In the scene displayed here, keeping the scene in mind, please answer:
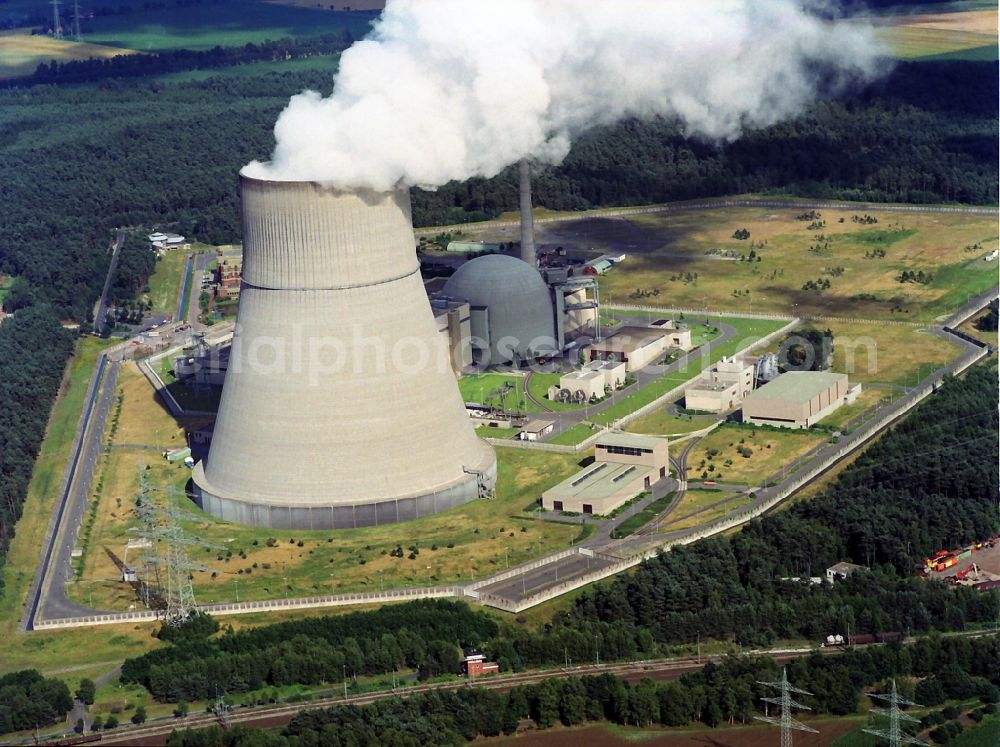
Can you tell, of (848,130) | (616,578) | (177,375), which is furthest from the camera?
(848,130)

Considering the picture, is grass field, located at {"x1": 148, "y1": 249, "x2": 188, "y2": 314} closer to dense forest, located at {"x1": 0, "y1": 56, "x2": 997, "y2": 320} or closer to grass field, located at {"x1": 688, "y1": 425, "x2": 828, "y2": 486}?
dense forest, located at {"x1": 0, "y1": 56, "x2": 997, "y2": 320}

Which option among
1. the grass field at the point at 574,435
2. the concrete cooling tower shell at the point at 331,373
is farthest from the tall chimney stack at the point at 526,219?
the concrete cooling tower shell at the point at 331,373

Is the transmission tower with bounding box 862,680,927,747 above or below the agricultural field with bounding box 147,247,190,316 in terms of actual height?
above

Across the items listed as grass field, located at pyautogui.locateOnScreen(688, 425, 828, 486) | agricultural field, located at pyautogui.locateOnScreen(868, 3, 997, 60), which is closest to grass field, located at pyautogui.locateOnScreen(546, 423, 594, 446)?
grass field, located at pyautogui.locateOnScreen(688, 425, 828, 486)

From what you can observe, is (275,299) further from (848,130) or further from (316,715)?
(848,130)

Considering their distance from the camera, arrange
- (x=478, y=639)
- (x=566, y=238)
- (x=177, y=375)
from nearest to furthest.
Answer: (x=478, y=639)
(x=177, y=375)
(x=566, y=238)

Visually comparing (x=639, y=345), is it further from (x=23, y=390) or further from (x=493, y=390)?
(x=23, y=390)

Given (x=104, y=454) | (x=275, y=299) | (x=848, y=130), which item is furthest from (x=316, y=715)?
(x=848, y=130)
